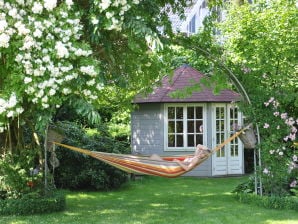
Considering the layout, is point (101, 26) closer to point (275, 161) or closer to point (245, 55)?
point (275, 161)

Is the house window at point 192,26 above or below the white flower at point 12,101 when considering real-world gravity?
above

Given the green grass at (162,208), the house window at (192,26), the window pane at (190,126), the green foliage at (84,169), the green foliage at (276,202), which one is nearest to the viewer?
the green grass at (162,208)

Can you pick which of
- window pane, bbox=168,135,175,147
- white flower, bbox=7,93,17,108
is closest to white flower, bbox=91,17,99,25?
white flower, bbox=7,93,17,108

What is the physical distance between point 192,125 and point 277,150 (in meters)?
4.86

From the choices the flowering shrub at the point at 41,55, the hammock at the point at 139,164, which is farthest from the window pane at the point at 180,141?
the flowering shrub at the point at 41,55

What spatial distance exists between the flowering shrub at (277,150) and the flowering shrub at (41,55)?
11.1 feet

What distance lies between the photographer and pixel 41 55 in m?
4.91

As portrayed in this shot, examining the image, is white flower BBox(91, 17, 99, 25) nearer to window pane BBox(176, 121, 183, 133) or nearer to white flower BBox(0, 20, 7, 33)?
white flower BBox(0, 20, 7, 33)

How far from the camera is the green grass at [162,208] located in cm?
630

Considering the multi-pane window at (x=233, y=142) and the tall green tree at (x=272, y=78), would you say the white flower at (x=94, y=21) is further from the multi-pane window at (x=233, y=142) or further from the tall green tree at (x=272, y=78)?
the multi-pane window at (x=233, y=142)

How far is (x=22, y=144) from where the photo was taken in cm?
706

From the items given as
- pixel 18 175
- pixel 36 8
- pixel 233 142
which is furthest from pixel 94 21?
pixel 233 142

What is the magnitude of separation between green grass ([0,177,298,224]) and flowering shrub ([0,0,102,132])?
2.02m

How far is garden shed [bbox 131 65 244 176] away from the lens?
11750mm
